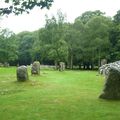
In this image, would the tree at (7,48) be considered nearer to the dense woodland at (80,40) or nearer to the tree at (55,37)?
the dense woodland at (80,40)

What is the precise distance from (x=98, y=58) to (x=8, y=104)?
5435 centimetres

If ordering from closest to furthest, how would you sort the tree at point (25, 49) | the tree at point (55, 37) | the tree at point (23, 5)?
the tree at point (23, 5) → the tree at point (55, 37) → the tree at point (25, 49)

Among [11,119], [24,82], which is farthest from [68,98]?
[24,82]

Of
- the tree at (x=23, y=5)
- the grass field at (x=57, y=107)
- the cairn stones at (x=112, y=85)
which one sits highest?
the tree at (x=23, y=5)

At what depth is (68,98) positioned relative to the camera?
744 inches

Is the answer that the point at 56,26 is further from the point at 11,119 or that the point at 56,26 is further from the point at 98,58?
the point at 11,119

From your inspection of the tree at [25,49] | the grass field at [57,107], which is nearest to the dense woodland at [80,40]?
the tree at [25,49]

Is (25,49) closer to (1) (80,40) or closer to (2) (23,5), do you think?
(1) (80,40)

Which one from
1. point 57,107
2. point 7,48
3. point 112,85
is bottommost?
point 57,107

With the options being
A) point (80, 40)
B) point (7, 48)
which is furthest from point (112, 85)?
point (7, 48)

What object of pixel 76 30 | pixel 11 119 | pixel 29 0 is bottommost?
pixel 11 119

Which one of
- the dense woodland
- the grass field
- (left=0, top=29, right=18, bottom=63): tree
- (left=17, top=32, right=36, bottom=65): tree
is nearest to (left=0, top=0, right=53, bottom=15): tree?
the grass field

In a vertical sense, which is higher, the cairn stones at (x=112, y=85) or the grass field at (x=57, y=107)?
the cairn stones at (x=112, y=85)

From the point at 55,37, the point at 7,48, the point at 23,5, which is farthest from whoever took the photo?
the point at 7,48
